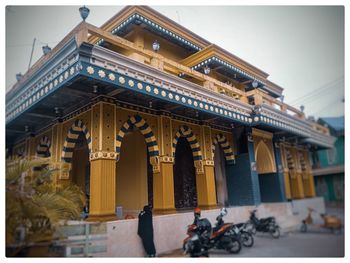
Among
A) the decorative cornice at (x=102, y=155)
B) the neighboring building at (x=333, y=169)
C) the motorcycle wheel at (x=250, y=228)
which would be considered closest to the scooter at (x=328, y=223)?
the neighboring building at (x=333, y=169)

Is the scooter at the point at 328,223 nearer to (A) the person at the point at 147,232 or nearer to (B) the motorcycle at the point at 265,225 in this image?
(B) the motorcycle at the point at 265,225

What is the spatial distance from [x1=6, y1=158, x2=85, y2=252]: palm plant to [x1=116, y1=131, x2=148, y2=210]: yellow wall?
15.2 ft

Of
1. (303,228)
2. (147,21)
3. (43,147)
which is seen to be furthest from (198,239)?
(147,21)

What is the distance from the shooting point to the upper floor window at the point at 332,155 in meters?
4.93

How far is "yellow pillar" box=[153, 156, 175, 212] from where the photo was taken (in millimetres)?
7777

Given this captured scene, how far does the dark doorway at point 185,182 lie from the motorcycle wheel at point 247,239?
4254mm

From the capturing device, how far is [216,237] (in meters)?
5.68

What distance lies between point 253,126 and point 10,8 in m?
7.42

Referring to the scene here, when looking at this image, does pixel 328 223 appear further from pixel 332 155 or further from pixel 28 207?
pixel 28 207

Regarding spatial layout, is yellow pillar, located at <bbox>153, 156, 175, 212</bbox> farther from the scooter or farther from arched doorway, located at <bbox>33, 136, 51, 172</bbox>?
the scooter

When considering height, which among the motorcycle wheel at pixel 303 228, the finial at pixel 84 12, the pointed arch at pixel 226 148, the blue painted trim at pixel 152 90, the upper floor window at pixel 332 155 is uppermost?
the finial at pixel 84 12

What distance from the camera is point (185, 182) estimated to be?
1025 centimetres

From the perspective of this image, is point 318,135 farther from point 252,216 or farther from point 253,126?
point 253,126

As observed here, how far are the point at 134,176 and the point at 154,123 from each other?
2.36m
